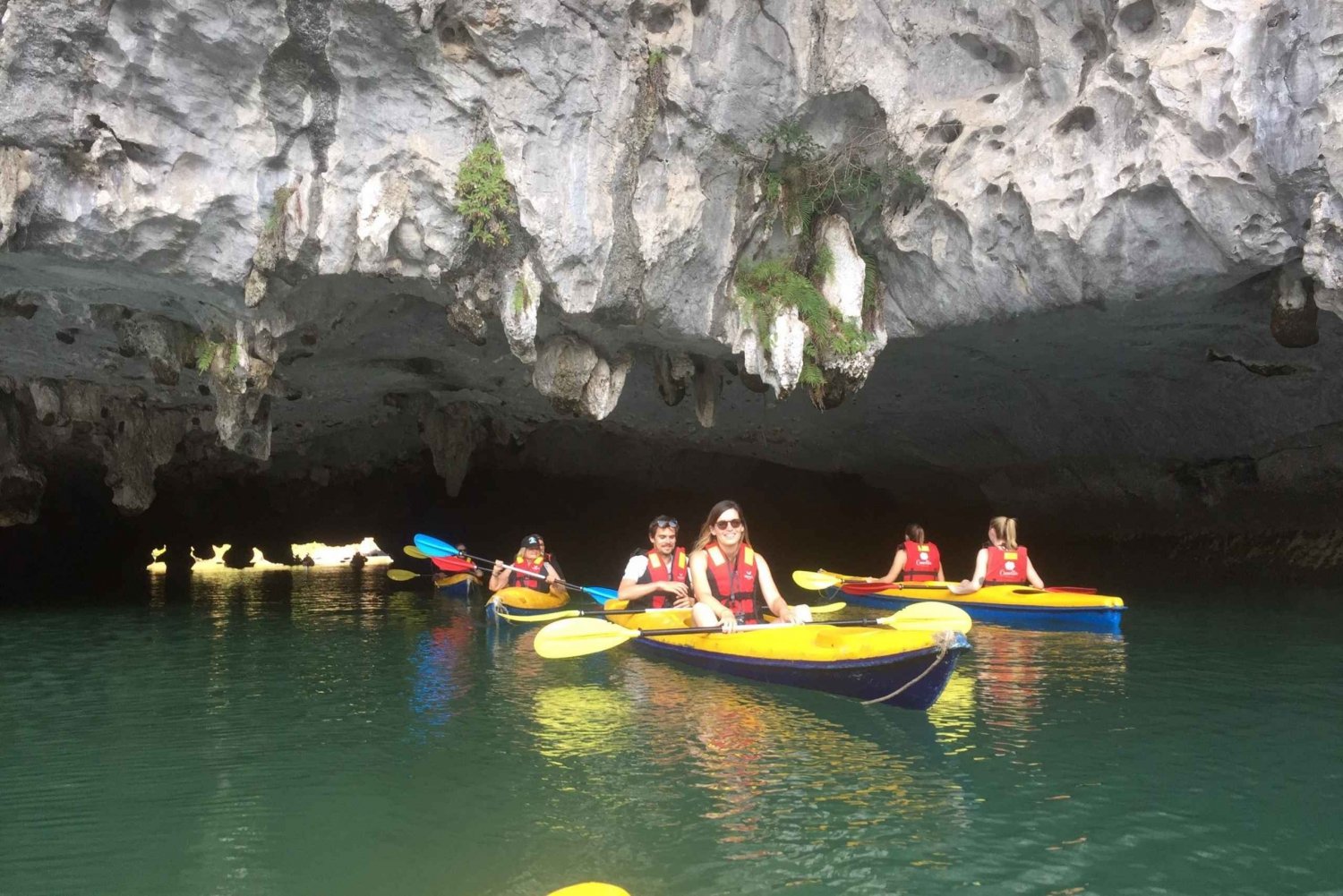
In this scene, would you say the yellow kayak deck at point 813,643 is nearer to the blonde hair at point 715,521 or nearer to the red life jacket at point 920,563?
the blonde hair at point 715,521

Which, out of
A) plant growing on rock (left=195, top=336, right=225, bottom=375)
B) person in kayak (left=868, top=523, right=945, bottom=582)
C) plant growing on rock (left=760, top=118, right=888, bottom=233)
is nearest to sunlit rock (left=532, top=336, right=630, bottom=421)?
plant growing on rock (left=760, top=118, right=888, bottom=233)

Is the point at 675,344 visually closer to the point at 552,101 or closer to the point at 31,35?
the point at 552,101

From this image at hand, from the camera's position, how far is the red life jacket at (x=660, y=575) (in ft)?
28.7

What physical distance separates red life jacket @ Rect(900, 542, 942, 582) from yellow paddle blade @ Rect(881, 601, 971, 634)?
4.48m

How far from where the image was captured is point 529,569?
40.6ft

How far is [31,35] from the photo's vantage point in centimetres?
696

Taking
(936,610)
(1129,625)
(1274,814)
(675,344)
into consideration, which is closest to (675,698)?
(936,610)

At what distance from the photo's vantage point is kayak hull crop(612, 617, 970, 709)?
18.2 feet

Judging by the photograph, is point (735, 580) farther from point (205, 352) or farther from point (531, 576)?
point (205, 352)

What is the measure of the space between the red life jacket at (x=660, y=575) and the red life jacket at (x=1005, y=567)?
370cm

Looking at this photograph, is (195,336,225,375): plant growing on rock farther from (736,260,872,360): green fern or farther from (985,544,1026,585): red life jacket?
(985,544,1026,585): red life jacket

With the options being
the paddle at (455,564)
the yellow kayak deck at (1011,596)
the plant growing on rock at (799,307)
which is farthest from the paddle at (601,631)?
the paddle at (455,564)

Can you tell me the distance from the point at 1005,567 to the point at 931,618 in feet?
11.4

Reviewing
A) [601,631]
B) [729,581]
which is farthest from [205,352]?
[729,581]
